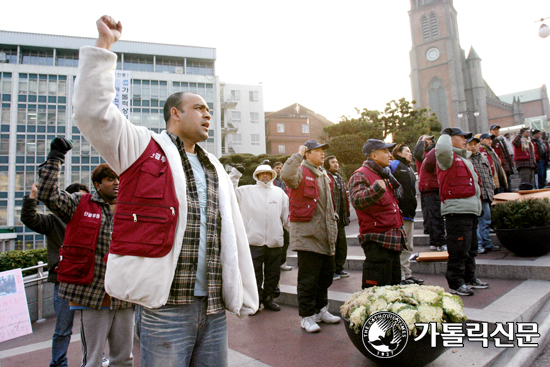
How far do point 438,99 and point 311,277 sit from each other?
71.5 m

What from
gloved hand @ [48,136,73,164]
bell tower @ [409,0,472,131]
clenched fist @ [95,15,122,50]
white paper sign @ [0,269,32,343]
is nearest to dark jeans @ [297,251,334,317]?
gloved hand @ [48,136,73,164]

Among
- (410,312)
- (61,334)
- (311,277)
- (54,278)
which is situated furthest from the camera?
(311,277)

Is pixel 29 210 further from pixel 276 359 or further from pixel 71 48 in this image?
pixel 71 48

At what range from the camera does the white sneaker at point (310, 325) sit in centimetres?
415

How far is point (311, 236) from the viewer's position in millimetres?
4262

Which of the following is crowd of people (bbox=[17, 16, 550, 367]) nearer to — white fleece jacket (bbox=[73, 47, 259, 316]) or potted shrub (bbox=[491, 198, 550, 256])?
white fleece jacket (bbox=[73, 47, 259, 316])

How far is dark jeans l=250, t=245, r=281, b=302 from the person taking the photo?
17.9 feet

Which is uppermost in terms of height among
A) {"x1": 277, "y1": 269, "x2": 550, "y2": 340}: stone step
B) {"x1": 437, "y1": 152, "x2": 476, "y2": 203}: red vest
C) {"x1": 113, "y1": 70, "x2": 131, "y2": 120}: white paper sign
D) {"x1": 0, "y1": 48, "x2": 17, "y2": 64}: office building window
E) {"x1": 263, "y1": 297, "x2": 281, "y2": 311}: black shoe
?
{"x1": 0, "y1": 48, "x2": 17, "y2": 64}: office building window

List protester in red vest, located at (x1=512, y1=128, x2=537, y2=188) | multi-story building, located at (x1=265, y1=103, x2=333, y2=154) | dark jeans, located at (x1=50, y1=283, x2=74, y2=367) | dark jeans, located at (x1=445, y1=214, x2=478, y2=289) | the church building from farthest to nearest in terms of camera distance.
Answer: the church building, multi-story building, located at (x1=265, y1=103, x2=333, y2=154), protester in red vest, located at (x1=512, y1=128, x2=537, y2=188), dark jeans, located at (x1=445, y1=214, x2=478, y2=289), dark jeans, located at (x1=50, y1=283, x2=74, y2=367)

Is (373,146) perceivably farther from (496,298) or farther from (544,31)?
(544,31)

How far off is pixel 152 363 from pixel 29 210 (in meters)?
2.74

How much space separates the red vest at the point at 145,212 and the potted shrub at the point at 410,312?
2.09m

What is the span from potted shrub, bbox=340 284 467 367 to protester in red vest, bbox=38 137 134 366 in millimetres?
2009

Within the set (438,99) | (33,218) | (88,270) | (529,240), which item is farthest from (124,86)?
(438,99)
